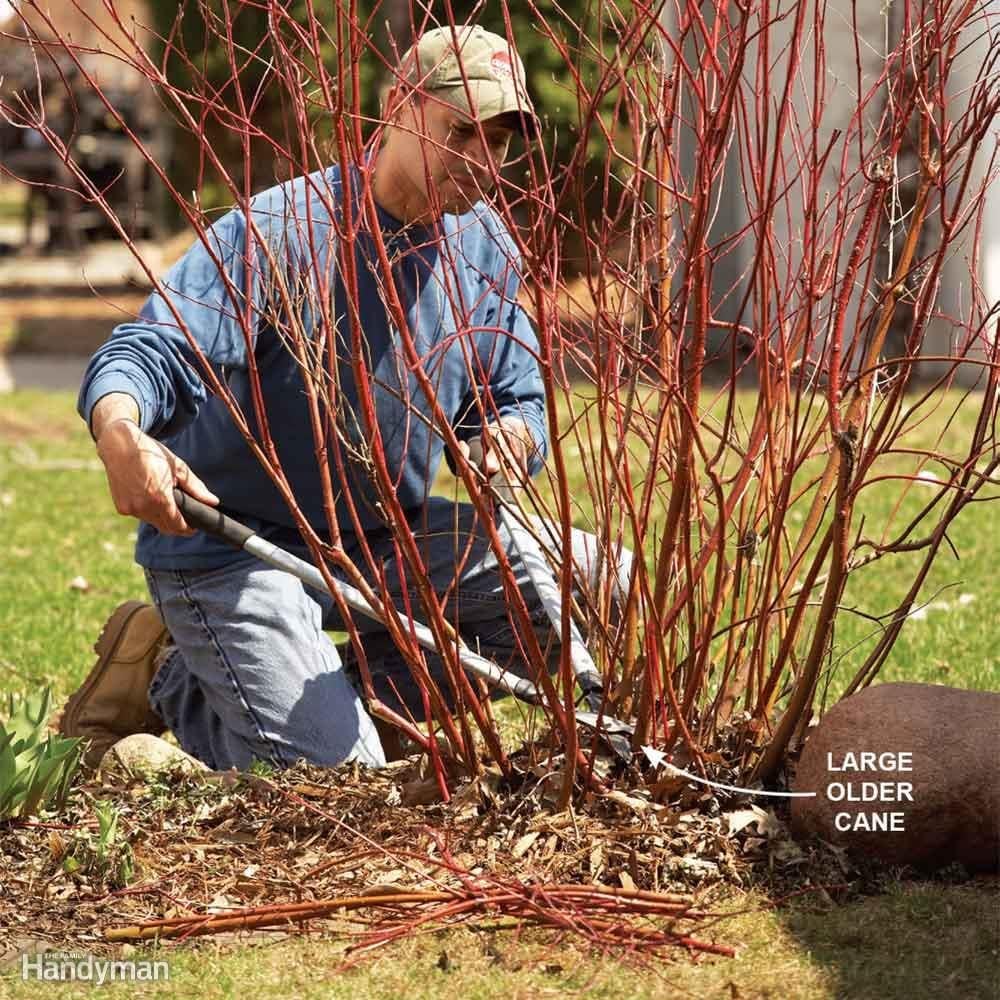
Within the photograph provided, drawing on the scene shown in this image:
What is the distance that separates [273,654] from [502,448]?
690 millimetres

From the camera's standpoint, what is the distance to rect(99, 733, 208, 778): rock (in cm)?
331

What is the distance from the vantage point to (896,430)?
8.89ft

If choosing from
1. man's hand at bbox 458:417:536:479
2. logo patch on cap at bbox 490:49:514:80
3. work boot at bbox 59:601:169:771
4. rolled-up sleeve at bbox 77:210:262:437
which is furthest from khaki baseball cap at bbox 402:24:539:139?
work boot at bbox 59:601:169:771

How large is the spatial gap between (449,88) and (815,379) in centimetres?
98

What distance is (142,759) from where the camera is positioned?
339 centimetres

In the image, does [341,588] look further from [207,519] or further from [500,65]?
[500,65]

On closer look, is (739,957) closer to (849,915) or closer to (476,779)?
(849,915)

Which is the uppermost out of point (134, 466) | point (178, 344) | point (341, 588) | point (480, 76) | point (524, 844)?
point (480, 76)

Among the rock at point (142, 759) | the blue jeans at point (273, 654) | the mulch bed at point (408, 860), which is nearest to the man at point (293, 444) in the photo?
the blue jeans at point (273, 654)

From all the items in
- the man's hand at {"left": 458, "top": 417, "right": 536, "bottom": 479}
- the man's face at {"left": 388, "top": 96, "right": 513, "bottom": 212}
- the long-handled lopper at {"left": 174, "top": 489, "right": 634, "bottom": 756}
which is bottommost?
the long-handled lopper at {"left": 174, "top": 489, "right": 634, "bottom": 756}

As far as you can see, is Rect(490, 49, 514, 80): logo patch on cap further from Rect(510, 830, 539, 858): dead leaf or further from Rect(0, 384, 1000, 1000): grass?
Rect(0, 384, 1000, 1000): grass

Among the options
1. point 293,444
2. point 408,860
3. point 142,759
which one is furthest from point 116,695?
point 408,860

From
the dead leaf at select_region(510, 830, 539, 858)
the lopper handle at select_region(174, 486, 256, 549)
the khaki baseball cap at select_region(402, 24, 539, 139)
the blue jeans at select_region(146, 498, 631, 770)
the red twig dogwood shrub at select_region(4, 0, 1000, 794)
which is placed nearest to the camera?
the red twig dogwood shrub at select_region(4, 0, 1000, 794)

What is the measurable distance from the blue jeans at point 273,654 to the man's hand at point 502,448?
0.13m
